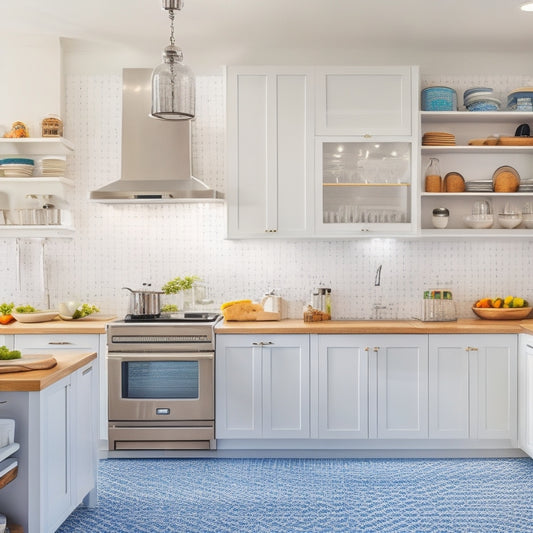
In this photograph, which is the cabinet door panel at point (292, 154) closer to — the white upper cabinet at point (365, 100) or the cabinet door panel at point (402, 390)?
the white upper cabinet at point (365, 100)

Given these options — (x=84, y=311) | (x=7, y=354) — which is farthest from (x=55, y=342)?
(x=7, y=354)

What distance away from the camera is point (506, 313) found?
4652 mm

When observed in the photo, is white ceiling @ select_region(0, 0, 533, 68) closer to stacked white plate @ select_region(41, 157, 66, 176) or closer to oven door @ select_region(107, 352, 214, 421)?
stacked white plate @ select_region(41, 157, 66, 176)

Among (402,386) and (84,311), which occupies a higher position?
(84,311)

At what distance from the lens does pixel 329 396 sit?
4.30 m

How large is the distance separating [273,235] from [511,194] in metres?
1.80

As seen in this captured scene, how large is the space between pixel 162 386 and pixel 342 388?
1.23 meters

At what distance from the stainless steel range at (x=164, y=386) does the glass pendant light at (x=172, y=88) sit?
176 cm

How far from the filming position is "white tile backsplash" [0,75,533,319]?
16.2ft

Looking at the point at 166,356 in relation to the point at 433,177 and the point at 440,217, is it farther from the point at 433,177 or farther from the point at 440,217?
the point at 433,177

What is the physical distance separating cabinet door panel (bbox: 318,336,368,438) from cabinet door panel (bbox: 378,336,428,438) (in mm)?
122

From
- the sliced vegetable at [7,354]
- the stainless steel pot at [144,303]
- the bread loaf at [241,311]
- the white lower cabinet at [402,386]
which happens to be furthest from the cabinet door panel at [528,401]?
the sliced vegetable at [7,354]

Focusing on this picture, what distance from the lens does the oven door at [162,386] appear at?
4.27 meters

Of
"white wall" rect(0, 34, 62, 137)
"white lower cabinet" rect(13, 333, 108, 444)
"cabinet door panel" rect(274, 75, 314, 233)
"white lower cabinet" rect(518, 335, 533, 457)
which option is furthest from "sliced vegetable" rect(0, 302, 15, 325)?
"white lower cabinet" rect(518, 335, 533, 457)
